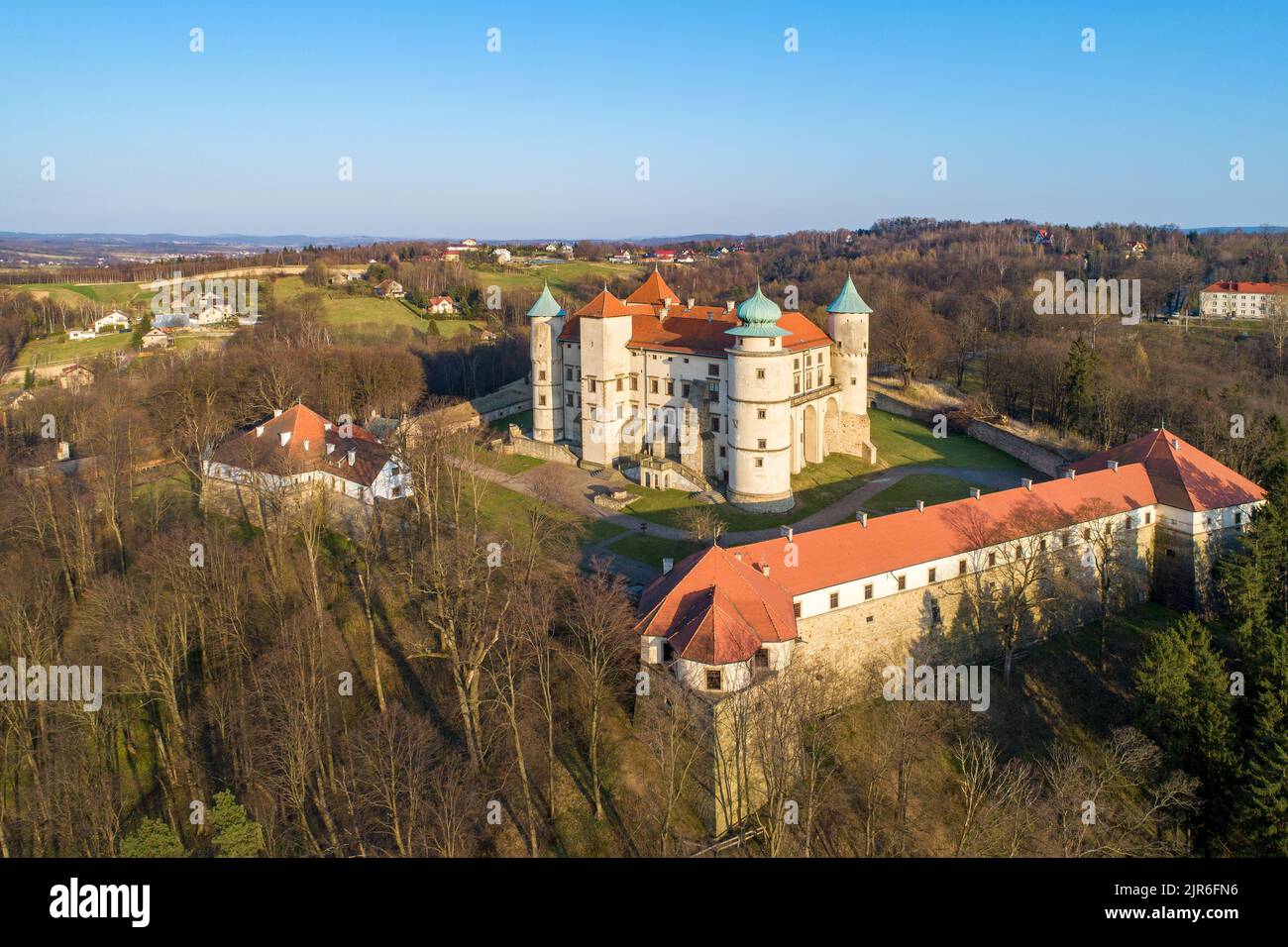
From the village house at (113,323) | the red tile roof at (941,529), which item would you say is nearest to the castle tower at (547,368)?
the red tile roof at (941,529)

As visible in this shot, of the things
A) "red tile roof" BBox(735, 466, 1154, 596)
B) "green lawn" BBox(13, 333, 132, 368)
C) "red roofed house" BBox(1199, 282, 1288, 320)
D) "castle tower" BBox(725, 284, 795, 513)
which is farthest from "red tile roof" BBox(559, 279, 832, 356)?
"red roofed house" BBox(1199, 282, 1288, 320)

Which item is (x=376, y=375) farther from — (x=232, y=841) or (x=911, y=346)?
(x=232, y=841)

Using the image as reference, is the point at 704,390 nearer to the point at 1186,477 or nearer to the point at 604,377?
the point at 604,377

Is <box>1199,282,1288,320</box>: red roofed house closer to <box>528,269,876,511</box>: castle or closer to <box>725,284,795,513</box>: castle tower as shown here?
<box>528,269,876,511</box>: castle

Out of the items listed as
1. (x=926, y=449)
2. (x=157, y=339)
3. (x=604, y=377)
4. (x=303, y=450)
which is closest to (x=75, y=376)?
(x=157, y=339)

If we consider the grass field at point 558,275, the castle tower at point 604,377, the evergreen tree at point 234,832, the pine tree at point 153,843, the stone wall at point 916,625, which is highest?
the grass field at point 558,275

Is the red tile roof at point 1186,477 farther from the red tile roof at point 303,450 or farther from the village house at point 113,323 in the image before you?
the village house at point 113,323
